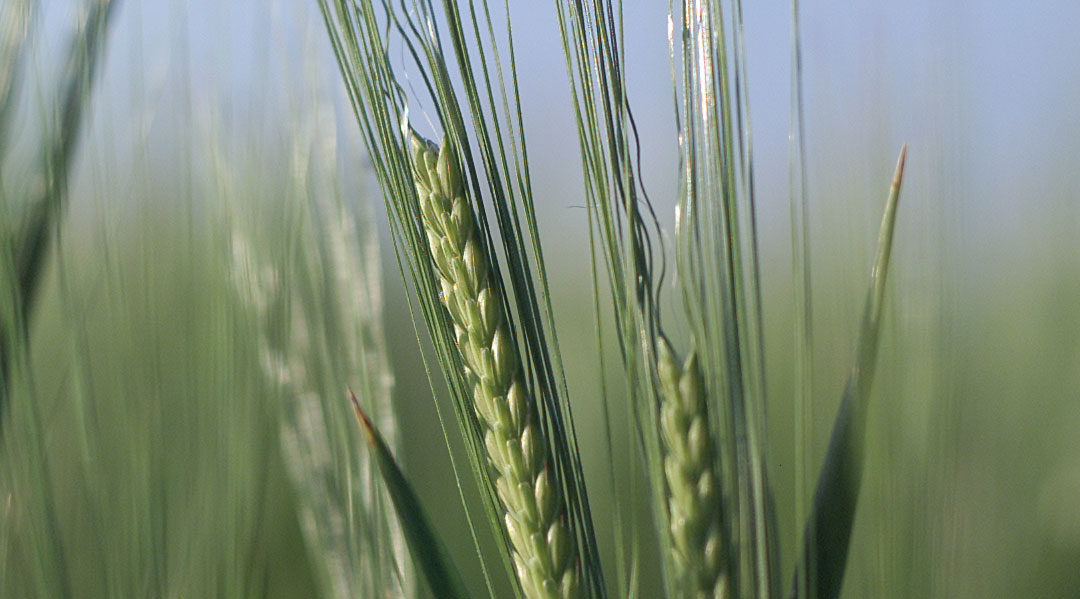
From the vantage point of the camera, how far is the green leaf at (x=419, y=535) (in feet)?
1.17

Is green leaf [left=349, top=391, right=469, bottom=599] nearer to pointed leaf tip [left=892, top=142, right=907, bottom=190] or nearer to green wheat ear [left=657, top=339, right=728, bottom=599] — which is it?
green wheat ear [left=657, top=339, right=728, bottom=599]

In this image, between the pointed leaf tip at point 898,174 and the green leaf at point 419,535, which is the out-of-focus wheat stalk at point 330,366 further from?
the pointed leaf tip at point 898,174

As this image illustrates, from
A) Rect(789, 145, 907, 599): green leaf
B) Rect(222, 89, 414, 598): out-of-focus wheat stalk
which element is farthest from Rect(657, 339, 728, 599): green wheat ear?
Rect(222, 89, 414, 598): out-of-focus wheat stalk

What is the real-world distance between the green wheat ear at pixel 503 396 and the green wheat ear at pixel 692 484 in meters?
0.05

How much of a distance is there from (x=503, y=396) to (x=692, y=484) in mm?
90

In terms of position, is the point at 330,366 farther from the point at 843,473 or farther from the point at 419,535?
the point at 843,473

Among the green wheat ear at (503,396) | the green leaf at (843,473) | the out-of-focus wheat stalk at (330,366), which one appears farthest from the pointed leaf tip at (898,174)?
the out-of-focus wheat stalk at (330,366)

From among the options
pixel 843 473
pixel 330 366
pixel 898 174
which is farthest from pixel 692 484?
pixel 330 366

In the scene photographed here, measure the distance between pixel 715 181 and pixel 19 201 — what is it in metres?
0.42

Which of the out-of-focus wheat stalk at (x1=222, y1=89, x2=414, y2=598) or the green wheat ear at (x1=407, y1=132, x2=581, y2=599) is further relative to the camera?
the out-of-focus wheat stalk at (x1=222, y1=89, x2=414, y2=598)

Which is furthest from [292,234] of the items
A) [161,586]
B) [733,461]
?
[733,461]

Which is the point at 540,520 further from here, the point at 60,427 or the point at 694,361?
the point at 60,427

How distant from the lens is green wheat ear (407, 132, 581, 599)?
Result: 37 centimetres

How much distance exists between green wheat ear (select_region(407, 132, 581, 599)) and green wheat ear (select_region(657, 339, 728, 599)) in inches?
1.9
